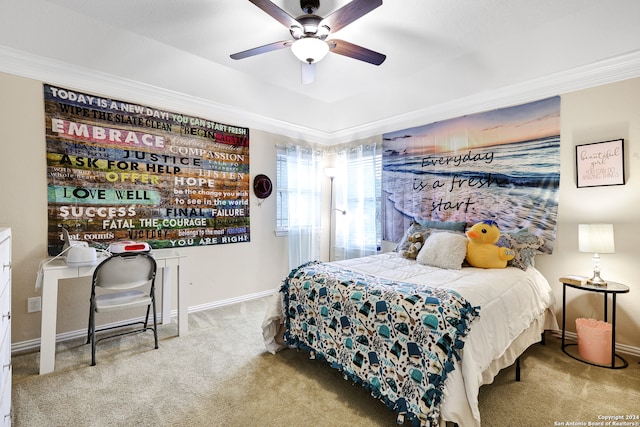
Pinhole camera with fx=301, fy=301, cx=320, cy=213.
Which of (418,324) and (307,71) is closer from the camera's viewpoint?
(418,324)

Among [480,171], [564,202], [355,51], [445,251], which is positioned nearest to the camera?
[355,51]

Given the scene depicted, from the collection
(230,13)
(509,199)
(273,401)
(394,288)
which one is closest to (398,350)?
(394,288)

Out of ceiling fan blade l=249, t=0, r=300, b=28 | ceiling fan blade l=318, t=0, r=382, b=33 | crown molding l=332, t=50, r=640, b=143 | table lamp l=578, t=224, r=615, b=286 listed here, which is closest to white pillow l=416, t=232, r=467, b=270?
table lamp l=578, t=224, r=615, b=286

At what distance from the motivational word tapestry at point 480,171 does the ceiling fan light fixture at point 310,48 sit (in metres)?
2.13

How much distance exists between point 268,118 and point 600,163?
3.49 meters

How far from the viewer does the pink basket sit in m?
2.30

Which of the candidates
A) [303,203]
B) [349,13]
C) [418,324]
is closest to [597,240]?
[418,324]

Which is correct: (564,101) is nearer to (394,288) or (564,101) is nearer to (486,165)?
(486,165)

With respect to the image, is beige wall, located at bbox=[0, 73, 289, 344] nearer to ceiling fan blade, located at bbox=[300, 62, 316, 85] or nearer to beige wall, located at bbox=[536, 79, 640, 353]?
ceiling fan blade, located at bbox=[300, 62, 316, 85]

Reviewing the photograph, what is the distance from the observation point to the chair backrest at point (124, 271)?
7.67ft

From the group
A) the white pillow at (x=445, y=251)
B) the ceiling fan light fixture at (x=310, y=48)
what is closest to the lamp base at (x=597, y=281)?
the white pillow at (x=445, y=251)

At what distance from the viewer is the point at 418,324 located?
1.60m

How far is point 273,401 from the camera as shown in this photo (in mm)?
1868

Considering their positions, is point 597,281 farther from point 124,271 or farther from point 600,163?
point 124,271
